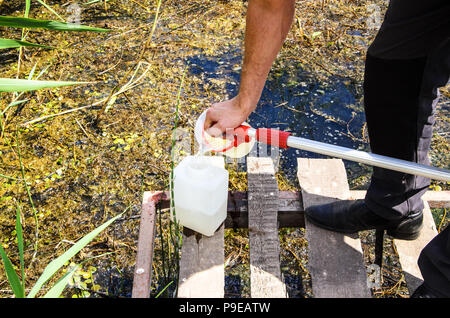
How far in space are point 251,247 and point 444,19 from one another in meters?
1.05

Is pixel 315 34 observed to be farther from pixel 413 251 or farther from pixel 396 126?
pixel 413 251

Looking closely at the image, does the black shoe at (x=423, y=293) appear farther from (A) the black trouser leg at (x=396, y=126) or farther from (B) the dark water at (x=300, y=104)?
(B) the dark water at (x=300, y=104)

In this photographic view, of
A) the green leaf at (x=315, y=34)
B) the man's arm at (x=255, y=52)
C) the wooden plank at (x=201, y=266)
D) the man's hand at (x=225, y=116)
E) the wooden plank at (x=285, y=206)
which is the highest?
the man's arm at (x=255, y=52)

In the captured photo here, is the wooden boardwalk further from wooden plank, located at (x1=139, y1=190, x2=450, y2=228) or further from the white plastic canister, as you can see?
the white plastic canister

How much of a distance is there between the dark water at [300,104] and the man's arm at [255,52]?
872 millimetres

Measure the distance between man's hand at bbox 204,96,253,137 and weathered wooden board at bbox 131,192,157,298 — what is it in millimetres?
449

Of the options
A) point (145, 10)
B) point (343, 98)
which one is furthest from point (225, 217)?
point (145, 10)

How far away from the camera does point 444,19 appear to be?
1.35m

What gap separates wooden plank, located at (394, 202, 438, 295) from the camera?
1.60 metres

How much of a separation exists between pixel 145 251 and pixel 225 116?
0.59m

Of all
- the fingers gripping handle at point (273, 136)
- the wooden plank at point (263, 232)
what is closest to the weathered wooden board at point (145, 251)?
the wooden plank at point (263, 232)

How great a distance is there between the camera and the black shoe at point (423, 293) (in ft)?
4.84
